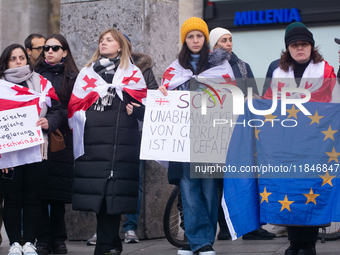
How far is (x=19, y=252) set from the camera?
15.5 ft

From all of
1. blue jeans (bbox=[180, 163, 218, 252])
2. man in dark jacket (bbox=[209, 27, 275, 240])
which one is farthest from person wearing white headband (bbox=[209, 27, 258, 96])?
blue jeans (bbox=[180, 163, 218, 252])

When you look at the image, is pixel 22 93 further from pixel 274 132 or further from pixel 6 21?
pixel 6 21

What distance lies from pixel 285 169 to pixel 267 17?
592 centimetres

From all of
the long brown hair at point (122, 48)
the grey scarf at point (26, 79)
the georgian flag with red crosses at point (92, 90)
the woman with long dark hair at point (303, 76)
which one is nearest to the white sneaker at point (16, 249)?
the grey scarf at point (26, 79)

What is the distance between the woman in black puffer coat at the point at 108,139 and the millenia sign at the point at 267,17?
217 inches

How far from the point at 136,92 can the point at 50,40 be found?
4.11ft

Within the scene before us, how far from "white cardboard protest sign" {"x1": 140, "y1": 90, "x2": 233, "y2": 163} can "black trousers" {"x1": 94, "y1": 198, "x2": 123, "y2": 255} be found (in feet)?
1.96

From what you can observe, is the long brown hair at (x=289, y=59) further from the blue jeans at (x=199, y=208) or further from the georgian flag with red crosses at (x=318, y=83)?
the blue jeans at (x=199, y=208)

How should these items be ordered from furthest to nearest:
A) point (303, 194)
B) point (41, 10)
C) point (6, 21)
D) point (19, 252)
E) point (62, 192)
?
1. point (41, 10)
2. point (6, 21)
3. point (62, 192)
4. point (19, 252)
5. point (303, 194)

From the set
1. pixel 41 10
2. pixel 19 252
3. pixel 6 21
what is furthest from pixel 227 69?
pixel 41 10

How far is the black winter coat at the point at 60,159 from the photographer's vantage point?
5.27 meters

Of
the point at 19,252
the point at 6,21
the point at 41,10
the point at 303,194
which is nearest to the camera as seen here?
the point at 303,194

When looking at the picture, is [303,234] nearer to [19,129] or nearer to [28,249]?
[28,249]

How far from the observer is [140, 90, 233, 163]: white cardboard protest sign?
465 centimetres
